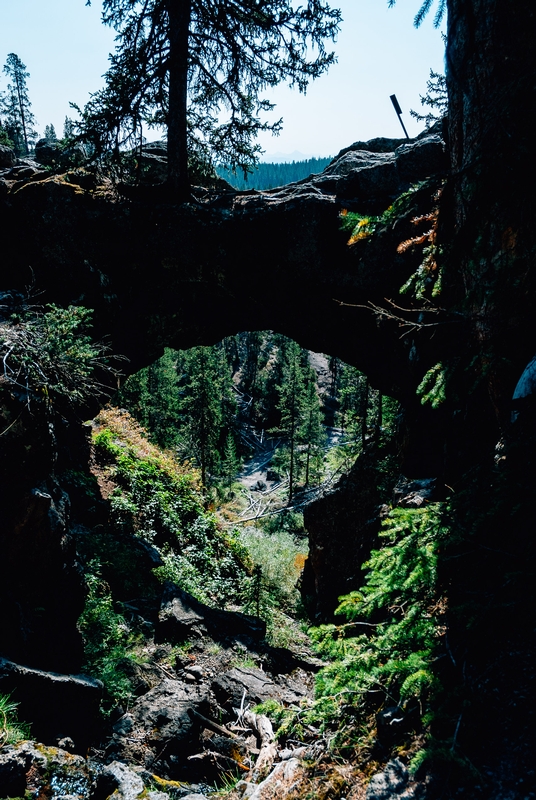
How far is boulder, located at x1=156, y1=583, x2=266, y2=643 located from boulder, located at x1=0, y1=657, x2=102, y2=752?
2756 millimetres

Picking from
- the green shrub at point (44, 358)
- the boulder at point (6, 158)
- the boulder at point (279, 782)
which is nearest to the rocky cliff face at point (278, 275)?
the boulder at point (6, 158)

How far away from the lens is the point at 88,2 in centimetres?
990

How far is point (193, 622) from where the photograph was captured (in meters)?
8.18

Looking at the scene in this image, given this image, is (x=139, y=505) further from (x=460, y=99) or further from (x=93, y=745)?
(x=460, y=99)

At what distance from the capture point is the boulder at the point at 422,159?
923 cm

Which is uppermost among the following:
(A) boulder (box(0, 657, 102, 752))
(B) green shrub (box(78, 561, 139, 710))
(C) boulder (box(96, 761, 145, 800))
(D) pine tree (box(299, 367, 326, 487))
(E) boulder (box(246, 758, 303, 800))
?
(E) boulder (box(246, 758, 303, 800))

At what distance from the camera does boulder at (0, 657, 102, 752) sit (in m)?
4.32

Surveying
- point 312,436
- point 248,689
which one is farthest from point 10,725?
point 312,436

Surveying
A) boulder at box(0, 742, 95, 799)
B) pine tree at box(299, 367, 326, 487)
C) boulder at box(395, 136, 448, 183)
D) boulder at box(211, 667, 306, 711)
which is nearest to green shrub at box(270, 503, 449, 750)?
boulder at box(0, 742, 95, 799)

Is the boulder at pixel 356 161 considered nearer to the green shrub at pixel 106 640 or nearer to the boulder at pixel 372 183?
the boulder at pixel 372 183

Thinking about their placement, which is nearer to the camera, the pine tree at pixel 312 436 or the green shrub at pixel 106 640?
the green shrub at pixel 106 640

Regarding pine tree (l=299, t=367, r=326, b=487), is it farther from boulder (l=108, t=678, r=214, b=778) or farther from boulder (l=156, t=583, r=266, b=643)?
boulder (l=108, t=678, r=214, b=778)

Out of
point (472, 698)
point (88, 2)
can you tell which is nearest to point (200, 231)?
point (88, 2)

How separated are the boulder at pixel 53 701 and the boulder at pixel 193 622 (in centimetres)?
276
